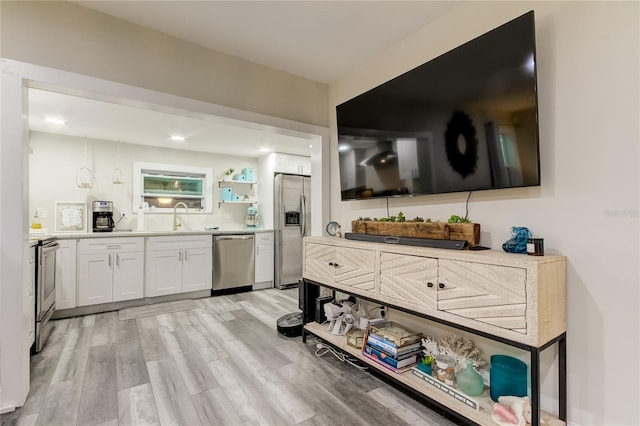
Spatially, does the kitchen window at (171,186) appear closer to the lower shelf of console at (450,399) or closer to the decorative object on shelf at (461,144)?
the lower shelf of console at (450,399)

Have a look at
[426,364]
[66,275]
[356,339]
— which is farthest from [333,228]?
[66,275]

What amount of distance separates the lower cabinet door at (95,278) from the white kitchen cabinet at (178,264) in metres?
0.41

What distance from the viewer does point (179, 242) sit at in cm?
406

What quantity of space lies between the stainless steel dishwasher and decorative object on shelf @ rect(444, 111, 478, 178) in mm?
3475

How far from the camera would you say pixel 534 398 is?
1258 mm

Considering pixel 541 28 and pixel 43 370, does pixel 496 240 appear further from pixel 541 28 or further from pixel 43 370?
pixel 43 370

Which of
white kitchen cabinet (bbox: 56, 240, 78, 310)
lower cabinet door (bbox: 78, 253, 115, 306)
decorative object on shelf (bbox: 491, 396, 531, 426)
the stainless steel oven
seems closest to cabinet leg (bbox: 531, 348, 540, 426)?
decorative object on shelf (bbox: 491, 396, 531, 426)

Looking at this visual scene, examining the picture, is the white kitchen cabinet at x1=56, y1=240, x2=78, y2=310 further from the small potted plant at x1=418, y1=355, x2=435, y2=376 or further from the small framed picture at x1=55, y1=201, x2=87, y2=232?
the small potted plant at x1=418, y1=355, x2=435, y2=376

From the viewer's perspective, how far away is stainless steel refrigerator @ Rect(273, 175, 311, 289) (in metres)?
4.75

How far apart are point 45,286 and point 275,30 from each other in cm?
305

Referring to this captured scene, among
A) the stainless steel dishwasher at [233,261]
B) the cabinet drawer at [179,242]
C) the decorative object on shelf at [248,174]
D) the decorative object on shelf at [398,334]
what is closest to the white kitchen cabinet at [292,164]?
the decorative object on shelf at [248,174]

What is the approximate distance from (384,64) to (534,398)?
2.44 m

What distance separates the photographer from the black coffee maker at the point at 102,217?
402 cm

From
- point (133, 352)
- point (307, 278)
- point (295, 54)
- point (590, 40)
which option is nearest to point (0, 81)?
point (295, 54)
